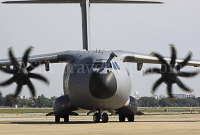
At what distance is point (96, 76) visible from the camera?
21625 millimetres

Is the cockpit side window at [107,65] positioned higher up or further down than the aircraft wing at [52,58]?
further down

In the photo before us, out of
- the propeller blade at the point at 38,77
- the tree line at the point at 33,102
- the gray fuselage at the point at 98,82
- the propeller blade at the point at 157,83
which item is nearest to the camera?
the gray fuselage at the point at 98,82

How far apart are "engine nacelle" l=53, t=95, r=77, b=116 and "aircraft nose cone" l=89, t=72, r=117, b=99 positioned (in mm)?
3638

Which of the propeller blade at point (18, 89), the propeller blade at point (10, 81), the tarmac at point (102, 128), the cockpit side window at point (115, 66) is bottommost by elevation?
the tarmac at point (102, 128)

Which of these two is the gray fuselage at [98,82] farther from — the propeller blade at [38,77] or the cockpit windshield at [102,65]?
the propeller blade at [38,77]

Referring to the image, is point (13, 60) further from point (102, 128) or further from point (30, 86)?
point (102, 128)

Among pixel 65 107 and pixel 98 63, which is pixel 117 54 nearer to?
pixel 98 63

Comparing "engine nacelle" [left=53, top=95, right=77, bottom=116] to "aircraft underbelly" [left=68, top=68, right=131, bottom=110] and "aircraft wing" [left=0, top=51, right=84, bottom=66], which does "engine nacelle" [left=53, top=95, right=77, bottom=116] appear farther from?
"aircraft wing" [left=0, top=51, right=84, bottom=66]

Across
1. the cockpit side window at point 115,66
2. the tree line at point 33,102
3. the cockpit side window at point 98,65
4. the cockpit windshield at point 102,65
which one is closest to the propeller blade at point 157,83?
the cockpit side window at point 115,66

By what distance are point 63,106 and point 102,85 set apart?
4623 millimetres

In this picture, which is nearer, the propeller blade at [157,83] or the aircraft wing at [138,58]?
the propeller blade at [157,83]

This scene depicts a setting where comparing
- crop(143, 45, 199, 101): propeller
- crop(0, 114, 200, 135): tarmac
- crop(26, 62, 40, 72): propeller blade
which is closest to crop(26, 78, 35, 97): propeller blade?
crop(26, 62, 40, 72): propeller blade

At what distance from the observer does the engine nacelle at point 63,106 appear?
24938 millimetres

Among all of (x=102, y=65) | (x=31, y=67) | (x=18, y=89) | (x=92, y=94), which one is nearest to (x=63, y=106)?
(x=18, y=89)
